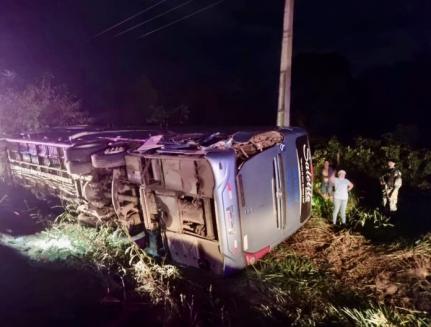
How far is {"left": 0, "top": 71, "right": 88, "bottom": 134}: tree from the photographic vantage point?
14.2m

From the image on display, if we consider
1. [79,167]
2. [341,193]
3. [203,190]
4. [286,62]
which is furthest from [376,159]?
[79,167]

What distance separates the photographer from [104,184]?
22.1ft

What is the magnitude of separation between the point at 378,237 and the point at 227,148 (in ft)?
11.4

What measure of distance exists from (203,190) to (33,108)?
12.5 meters

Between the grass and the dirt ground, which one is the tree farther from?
the dirt ground

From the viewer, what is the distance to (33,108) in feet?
47.8

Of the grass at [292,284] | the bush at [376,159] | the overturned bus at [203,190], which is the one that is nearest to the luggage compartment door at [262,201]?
the overturned bus at [203,190]

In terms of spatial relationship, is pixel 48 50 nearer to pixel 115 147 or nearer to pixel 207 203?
pixel 115 147

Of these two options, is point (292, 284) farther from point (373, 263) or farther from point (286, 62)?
point (286, 62)

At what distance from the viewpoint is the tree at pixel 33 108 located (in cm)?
1421

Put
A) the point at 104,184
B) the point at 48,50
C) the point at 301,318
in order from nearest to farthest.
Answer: the point at 301,318
the point at 104,184
the point at 48,50

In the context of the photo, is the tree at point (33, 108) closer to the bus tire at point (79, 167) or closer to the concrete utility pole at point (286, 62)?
the bus tire at point (79, 167)

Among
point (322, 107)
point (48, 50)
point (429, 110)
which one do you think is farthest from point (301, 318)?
point (48, 50)

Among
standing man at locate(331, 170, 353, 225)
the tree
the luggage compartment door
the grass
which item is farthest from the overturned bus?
the tree
